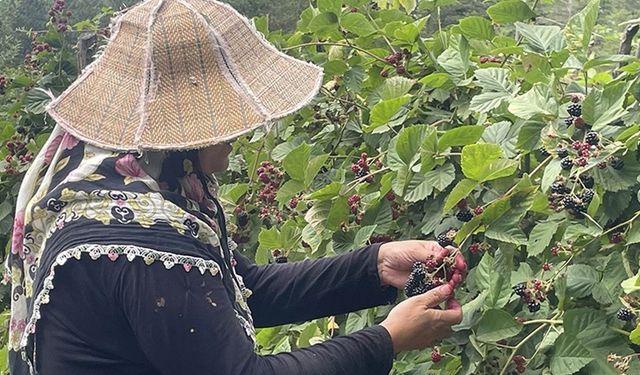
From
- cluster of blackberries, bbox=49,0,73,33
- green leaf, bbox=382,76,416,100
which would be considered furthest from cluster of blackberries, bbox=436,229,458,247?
cluster of blackberries, bbox=49,0,73,33

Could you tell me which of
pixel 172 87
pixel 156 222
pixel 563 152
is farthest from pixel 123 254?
pixel 563 152

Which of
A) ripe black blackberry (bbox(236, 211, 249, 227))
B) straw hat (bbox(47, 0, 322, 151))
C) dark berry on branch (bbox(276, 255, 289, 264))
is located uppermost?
straw hat (bbox(47, 0, 322, 151))

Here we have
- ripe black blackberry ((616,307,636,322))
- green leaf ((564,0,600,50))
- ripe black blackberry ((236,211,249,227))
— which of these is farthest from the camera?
ripe black blackberry ((236,211,249,227))

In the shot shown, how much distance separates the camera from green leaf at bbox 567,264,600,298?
1.40m

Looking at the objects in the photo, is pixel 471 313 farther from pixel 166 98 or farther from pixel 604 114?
pixel 166 98

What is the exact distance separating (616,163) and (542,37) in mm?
505

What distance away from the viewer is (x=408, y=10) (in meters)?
2.43

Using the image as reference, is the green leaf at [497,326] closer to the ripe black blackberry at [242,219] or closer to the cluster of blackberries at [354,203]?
the cluster of blackberries at [354,203]

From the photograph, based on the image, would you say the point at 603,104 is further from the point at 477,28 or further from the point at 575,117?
the point at 477,28

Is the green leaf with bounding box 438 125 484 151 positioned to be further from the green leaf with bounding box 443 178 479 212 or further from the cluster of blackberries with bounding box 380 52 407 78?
the cluster of blackberries with bounding box 380 52 407 78

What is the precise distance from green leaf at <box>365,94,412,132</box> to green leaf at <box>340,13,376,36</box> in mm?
367

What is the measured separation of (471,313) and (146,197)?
0.58 metres

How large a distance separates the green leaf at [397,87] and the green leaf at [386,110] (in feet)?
0.31

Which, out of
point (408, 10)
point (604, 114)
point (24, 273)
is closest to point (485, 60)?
point (408, 10)
